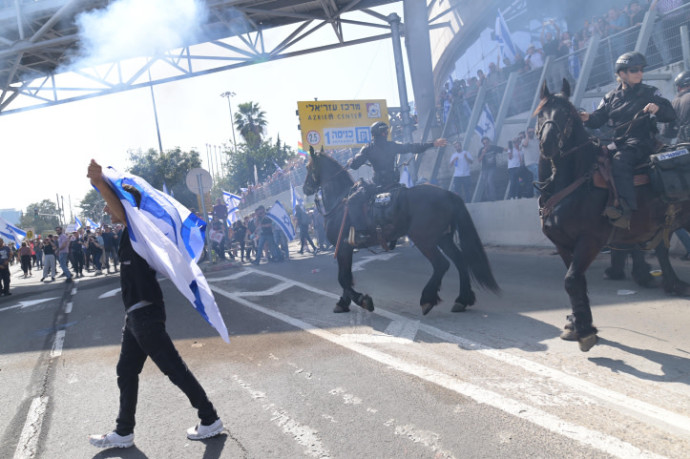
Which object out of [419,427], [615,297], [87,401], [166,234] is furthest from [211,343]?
[615,297]

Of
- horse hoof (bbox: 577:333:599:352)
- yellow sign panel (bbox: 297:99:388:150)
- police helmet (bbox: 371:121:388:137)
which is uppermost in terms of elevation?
yellow sign panel (bbox: 297:99:388:150)

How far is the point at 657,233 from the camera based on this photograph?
209 inches

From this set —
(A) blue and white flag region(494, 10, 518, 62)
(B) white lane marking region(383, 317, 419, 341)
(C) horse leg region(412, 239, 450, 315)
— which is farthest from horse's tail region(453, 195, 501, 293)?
(A) blue and white flag region(494, 10, 518, 62)

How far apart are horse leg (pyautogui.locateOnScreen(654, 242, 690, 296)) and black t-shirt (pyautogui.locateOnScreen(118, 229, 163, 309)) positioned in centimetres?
572

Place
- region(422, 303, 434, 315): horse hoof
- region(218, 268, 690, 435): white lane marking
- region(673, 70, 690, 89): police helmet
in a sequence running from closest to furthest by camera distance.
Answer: region(218, 268, 690, 435): white lane marking
region(422, 303, 434, 315): horse hoof
region(673, 70, 690, 89): police helmet

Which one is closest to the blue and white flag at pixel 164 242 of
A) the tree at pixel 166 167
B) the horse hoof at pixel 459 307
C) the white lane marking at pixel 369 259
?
the horse hoof at pixel 459 307

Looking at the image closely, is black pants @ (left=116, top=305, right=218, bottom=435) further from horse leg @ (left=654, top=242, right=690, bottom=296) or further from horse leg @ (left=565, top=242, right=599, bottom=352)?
horse leg @ (left=654, top=242, right=690, bottom=296)

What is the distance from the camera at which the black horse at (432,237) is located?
6.64 meters

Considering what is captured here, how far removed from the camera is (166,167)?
41.2 meters

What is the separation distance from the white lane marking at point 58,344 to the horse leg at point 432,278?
470cm

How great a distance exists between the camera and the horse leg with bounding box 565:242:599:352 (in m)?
4.44

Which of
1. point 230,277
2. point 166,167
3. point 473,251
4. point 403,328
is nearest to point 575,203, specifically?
point 473,251

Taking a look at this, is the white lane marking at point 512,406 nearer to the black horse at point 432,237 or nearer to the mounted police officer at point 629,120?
the black horse at point 432,237

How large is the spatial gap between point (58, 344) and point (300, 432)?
5291mm
